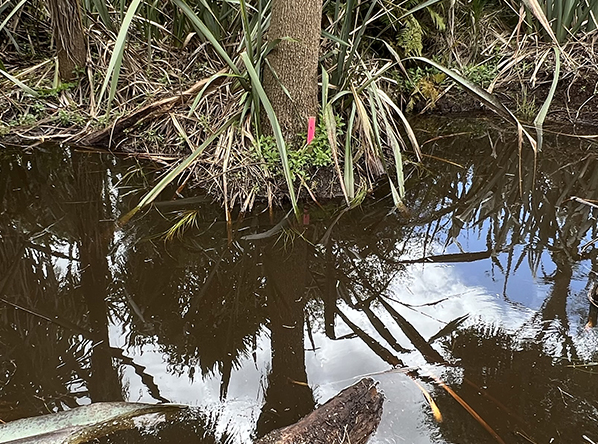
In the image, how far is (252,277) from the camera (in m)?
1.81

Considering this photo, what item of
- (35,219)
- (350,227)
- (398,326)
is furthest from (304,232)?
(35,219)

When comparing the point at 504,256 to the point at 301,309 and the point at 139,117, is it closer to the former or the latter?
the point at 301,309

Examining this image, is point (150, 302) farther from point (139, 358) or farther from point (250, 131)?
point (250, 131)

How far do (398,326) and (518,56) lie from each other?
9.77ft

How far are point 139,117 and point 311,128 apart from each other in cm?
107

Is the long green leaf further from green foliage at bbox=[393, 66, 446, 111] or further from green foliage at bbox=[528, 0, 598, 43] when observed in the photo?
green foliage at bbox=[528, 0, 598, 43]

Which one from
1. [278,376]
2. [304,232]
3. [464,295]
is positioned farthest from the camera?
[304,232]

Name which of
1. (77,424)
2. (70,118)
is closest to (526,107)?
(70,118)

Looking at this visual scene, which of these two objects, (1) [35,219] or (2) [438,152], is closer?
(1) [35,219]

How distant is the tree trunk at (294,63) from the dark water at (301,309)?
0.49 m

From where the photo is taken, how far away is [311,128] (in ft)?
7.57

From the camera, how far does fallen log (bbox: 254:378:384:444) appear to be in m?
1.16

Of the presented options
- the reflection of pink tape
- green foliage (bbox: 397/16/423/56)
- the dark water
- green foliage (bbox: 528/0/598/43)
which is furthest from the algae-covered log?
green foliage (bbox: 528/0/598/43)

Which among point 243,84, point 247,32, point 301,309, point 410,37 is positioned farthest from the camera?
point 410,37
